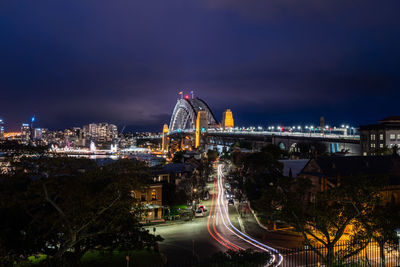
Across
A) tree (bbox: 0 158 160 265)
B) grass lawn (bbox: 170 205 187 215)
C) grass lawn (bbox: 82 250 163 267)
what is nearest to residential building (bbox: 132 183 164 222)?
grass lawn (bbox: 170 205 187 215)

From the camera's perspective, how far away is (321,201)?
17859mm

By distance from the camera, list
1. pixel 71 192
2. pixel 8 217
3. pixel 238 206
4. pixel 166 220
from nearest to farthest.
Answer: pixel 71 192 < pixel 8 217 < pixel 166 220 < pixel 238 206

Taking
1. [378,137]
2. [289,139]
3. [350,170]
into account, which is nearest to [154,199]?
[350,170]

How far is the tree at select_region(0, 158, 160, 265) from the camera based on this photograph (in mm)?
14273

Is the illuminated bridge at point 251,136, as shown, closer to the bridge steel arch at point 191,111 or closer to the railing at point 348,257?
the bridge steel arch at point 191,111

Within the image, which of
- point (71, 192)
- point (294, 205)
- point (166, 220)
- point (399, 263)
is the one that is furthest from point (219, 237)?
point (71, 192)

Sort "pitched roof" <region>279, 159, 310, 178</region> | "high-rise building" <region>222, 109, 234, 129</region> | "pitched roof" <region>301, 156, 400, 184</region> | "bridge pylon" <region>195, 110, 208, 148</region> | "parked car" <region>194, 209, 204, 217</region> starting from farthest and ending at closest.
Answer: "high-rise building" <region>222, 109, 234, 129</region> → "bridge pylon" <region>195, 110, 208, 148</region> → "pitched roof" <region>279, 159, 310, 178</region> → "parked car" <region>194, 209, 204, 217</region> → "pitched roof" <region>301, 156, 400, 184</region>

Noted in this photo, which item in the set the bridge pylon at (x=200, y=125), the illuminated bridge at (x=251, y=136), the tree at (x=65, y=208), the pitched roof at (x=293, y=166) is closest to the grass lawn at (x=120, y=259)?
the tree at (x=65, y=208)

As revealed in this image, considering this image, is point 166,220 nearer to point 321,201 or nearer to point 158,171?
point 158,171

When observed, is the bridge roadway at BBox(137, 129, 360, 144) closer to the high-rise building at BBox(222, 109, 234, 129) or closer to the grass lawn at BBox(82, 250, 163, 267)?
the high-rise building at BBox(222, 109, 234, 129)

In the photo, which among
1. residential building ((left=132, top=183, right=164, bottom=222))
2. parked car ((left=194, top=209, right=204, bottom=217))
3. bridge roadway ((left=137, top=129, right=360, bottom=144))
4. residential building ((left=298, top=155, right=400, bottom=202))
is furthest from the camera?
bridge roadway ((left=137, top=129, right=360, bottom=144))

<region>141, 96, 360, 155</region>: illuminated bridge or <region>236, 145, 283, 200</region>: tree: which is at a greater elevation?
<region>141, 96, 360, 155</region>: illuminated bridge

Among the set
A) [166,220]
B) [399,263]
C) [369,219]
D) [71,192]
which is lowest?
[166,220]

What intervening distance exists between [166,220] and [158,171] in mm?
10387
